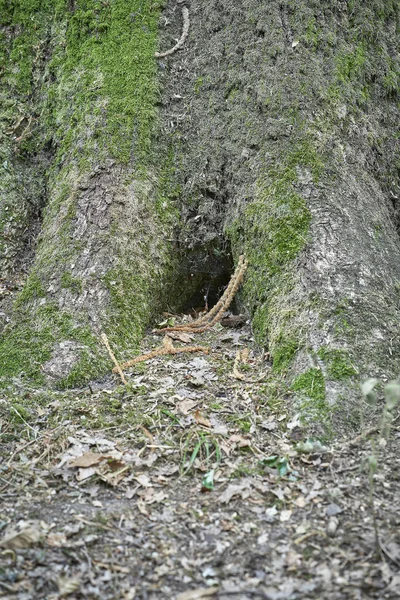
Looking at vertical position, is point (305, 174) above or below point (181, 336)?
above

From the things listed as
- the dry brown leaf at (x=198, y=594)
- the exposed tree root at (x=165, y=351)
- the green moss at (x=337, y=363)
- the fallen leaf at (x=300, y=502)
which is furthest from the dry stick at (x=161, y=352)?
the dry brown leaf at (x=198, y=594)

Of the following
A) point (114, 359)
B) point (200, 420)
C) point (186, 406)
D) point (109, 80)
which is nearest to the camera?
point (200, 420)

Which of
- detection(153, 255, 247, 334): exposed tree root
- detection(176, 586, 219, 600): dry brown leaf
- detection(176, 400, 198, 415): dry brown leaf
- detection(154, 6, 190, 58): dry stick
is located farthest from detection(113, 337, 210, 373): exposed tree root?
detection(154, 6, 190, 58): dry stick

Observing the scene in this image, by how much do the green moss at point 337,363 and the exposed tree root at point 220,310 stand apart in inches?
43.0

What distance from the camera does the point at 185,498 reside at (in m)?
2.93

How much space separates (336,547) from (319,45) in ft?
12.6

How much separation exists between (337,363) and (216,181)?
77.3 inches

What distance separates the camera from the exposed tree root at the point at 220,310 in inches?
178

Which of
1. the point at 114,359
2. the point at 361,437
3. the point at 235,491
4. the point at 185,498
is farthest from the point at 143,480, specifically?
the point at 361,437

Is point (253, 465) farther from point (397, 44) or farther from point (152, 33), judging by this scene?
point (397, 44)

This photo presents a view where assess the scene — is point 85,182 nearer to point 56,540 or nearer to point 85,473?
point 85,473

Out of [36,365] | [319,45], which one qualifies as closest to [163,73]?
[319,45]

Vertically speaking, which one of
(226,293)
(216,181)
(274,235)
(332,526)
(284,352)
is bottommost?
(332,526)

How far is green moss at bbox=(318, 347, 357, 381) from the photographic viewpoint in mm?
3510
